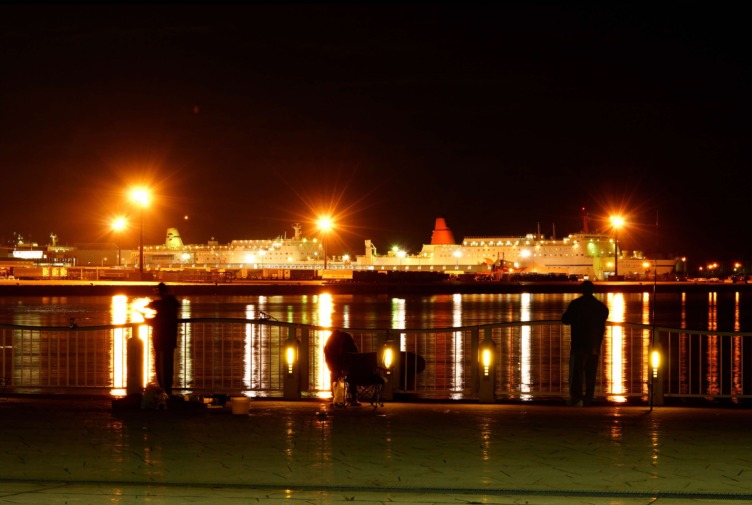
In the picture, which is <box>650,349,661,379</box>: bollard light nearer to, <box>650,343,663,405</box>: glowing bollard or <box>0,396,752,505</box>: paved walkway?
<box>650,343,663,405</box>: glowing bollard

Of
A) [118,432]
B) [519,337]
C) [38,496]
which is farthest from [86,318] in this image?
[38,496]

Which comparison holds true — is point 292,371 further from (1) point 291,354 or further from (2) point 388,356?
(2) point 388,356

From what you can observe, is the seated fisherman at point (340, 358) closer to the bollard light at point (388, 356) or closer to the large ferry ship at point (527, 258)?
the bollard light at point (388, 356)

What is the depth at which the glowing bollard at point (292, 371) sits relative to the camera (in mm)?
12609

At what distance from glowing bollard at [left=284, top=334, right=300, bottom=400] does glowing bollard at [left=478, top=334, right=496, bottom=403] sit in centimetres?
245

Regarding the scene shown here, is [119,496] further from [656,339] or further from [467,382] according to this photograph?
[467,382]

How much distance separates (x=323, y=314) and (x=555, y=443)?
112 feet

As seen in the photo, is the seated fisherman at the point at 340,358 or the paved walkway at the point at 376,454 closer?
the paved walkway at the point at 376,454

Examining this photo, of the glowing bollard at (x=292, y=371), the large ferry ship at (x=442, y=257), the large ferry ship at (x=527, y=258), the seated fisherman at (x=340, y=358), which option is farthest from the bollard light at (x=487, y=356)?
the large ferry ship at (x=527, y=258)

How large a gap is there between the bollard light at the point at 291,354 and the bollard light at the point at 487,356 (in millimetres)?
2486

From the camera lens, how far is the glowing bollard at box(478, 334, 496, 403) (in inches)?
483

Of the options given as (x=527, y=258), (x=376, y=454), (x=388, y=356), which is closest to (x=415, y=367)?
(x=388, y=356)

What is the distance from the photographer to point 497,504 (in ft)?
23.6

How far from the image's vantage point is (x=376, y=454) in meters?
8.91
